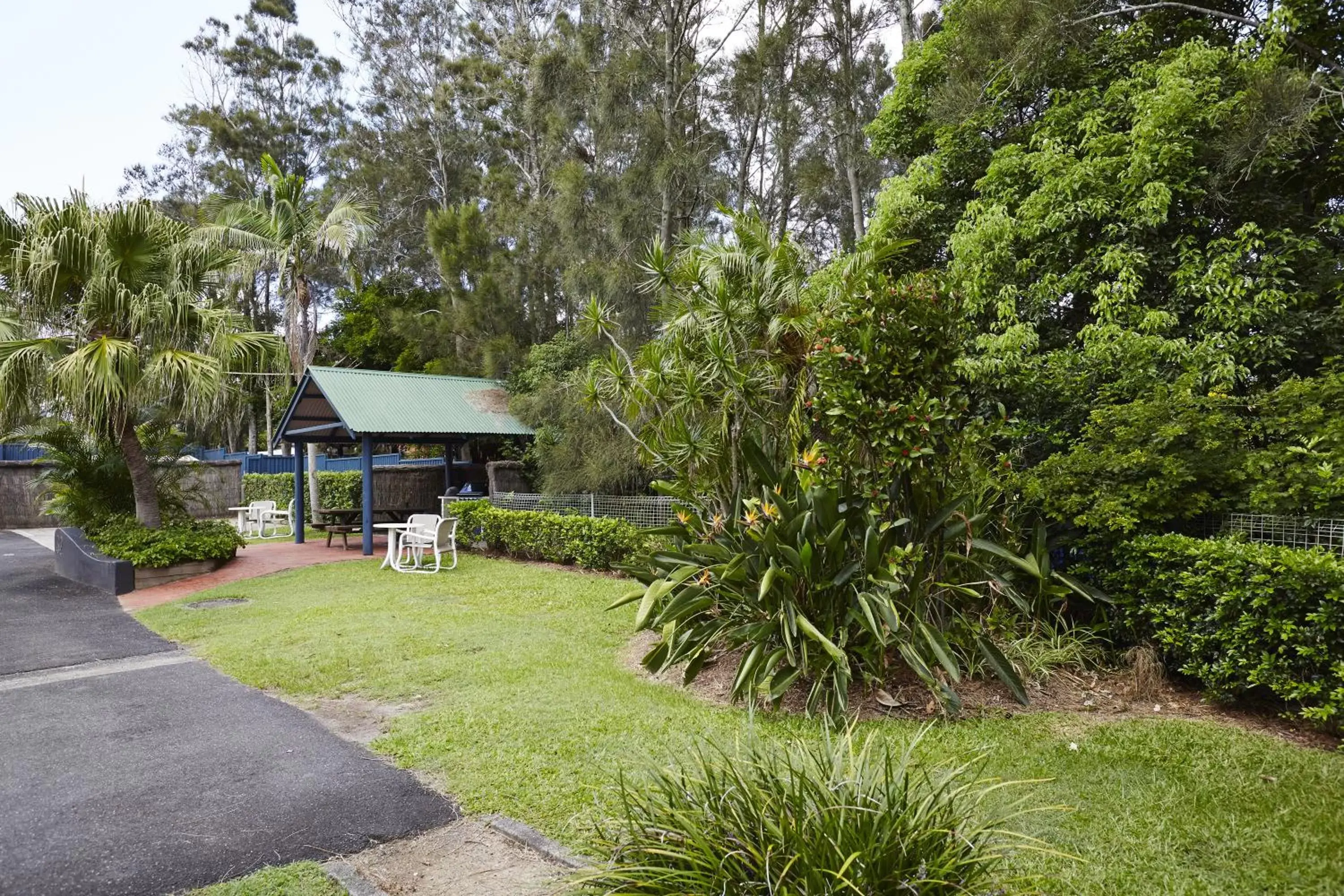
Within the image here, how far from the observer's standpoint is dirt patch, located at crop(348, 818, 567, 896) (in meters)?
2.76

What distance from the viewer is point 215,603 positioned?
359 inches

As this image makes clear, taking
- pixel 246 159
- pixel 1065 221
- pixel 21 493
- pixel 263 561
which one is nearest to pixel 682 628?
pixel 1065 221

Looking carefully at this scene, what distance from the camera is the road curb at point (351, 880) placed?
2756 millimetres

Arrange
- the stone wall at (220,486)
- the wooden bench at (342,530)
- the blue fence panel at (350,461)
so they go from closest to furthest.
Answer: the wooden bench at (342,530) < the stone wall at (220,486) < the blue fence panel at (350,461)

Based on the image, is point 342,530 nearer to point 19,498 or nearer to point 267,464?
point 267,464

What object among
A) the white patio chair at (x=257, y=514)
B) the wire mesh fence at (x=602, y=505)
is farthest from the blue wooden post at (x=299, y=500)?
the wire mesh fence at (x=602, y=505)

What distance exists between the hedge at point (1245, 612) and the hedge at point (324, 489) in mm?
15285

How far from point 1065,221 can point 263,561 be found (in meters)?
12.6

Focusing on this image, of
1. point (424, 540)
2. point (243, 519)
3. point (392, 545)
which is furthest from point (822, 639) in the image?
point (243, 519)

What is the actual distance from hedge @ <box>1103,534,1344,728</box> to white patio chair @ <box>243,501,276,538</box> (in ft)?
55.0

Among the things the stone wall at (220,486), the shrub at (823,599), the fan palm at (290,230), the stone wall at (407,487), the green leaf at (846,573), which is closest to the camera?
the shrub at (823,599)

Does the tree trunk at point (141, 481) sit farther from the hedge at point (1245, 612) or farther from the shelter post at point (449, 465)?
the hedge at point (1245, 612)

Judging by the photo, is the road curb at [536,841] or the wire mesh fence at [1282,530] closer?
the road curb at [536,841]

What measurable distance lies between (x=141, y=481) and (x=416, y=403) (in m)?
4.83
